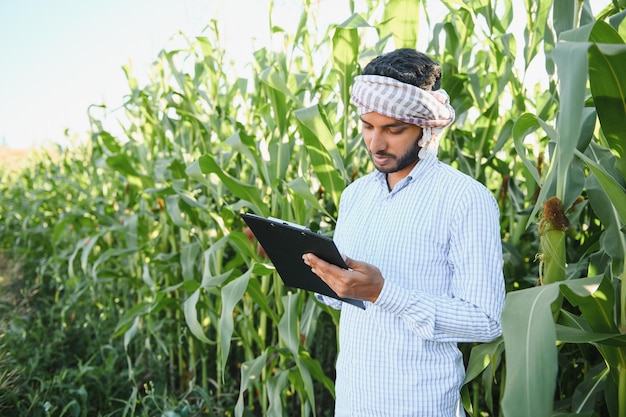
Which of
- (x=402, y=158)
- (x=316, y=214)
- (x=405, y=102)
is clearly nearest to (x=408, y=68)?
(x=405, y=102)

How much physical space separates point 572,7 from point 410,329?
2.75ft

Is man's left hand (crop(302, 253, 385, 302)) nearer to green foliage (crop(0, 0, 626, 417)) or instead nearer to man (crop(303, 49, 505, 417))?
man (crop(303, 49, 505, 417))

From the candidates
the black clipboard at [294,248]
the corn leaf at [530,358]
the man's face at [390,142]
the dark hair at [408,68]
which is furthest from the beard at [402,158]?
the corn leaf at [530,358]

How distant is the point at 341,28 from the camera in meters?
1.58

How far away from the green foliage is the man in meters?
0.11

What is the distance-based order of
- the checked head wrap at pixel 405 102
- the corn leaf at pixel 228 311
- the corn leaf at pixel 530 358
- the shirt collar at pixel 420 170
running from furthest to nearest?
the corn leaf at pixel 228 311
the shirt collar at pixel 420 170
the checked head wrap at pixel 405 102
the corn leaf at pixel 530 358

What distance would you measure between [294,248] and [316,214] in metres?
1.08

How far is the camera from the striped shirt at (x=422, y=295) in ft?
3.61

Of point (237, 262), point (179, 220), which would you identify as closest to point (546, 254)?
point (237, 262)

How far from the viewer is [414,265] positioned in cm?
119

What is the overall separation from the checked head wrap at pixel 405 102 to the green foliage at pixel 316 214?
180 mm

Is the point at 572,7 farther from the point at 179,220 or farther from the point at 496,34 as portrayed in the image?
the point at 179,220

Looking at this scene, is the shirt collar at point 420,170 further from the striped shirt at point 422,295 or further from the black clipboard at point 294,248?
the black clipboard at point 294,248

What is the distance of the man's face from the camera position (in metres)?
1.19
